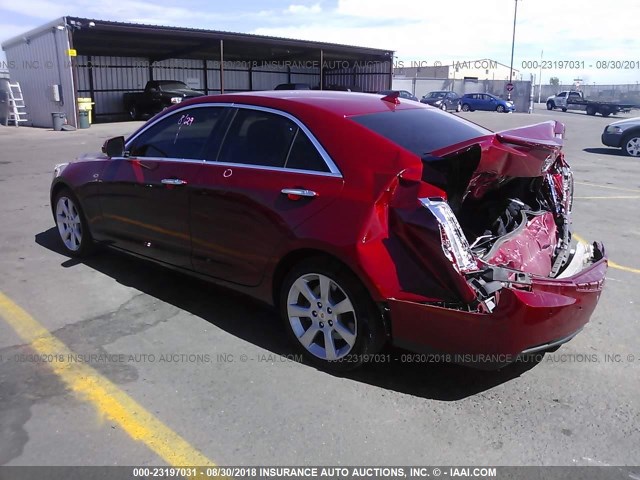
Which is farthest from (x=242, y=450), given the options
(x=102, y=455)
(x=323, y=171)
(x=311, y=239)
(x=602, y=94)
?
(x=602, y=94)

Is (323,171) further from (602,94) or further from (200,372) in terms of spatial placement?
(602,94)

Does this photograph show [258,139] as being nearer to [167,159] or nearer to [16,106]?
[167,159]

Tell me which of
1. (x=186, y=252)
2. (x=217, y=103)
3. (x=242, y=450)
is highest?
(x=217, y=103)

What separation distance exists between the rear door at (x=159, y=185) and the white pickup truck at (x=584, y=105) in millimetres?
42123

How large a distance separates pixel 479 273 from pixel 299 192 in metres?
1.21

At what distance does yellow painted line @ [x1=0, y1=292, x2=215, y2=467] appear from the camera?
109 inches

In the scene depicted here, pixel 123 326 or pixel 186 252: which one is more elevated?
pixel 186 252

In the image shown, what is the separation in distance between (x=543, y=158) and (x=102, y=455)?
306 cm

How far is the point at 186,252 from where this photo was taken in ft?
14.1

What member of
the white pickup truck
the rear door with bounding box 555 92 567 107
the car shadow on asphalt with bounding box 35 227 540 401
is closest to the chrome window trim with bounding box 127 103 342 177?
the car shadow on asphalt with bounding box 35 227 540 401

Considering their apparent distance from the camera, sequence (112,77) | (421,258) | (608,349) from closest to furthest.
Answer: (421,258), (608,349), (112,77)

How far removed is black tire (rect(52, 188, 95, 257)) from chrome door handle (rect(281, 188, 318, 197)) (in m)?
2.74

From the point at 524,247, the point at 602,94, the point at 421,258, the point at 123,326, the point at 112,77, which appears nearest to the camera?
the point at 421,258

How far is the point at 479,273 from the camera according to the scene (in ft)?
9.90
